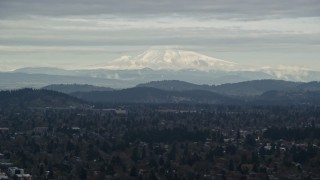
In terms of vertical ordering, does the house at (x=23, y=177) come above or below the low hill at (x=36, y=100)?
below

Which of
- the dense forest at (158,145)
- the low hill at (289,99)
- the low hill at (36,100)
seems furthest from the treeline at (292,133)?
the low hill at (289,99)

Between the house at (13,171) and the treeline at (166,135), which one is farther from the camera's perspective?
the treeline at (166,135)

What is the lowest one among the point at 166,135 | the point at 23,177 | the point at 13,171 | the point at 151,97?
the point at 23,177

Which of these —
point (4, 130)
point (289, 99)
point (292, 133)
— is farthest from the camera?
point (289, 99)

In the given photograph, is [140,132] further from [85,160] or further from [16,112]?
[16,112]

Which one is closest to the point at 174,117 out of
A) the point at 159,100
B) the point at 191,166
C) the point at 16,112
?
the point at 16,112

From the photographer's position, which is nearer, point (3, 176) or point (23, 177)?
point (23, 177)

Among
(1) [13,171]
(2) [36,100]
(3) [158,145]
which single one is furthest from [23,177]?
(2) [36,100]

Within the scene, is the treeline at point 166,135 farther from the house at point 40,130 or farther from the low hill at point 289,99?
the low hill at point 289,99

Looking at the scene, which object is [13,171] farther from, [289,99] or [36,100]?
[289,99]

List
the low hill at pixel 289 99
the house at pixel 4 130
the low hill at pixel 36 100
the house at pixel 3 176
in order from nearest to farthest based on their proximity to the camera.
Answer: the house at pixel 3 176
the house at pixel 4 130
the low hill at pixel 36 100
the low hill at pixel 289 99
